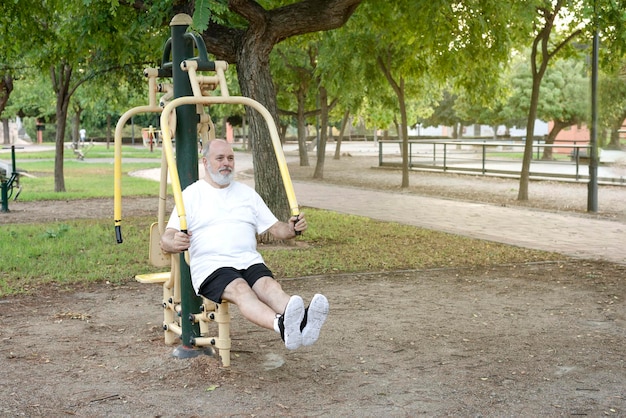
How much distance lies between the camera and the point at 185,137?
5.68m

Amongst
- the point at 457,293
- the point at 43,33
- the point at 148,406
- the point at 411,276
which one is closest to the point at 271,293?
the point at 148,406

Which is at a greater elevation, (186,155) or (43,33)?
(43,33)

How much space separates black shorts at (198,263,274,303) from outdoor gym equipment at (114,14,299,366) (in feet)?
0.32

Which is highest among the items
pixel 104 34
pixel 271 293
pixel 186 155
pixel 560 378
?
pixel 104 34

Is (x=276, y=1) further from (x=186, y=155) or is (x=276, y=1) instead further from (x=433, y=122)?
(x=433, y=122)

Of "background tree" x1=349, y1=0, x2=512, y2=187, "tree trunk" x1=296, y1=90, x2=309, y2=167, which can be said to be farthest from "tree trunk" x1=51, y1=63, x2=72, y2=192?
"tree trunk" x1=296, y1=90, x2=309, y2=167

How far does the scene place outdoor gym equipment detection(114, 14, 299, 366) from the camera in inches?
206

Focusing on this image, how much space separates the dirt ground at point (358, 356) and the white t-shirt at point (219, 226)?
2.13 ft

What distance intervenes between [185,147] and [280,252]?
4.64 metres

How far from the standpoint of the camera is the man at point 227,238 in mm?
5012

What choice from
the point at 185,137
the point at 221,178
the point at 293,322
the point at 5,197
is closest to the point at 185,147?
the point at 185,137

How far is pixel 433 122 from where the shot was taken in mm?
63000

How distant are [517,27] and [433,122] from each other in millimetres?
48560

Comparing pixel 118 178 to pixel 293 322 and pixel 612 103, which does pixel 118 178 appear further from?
pixel 612 103
